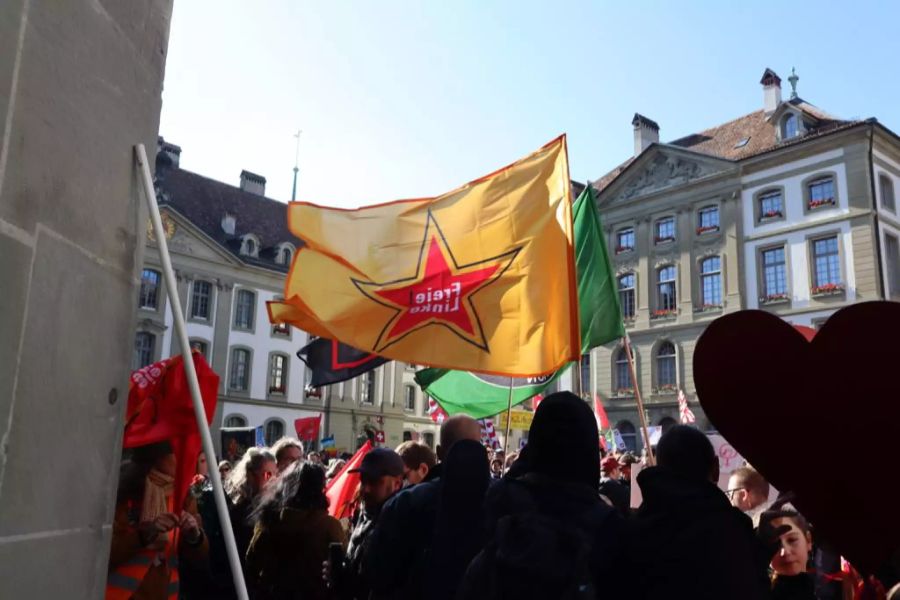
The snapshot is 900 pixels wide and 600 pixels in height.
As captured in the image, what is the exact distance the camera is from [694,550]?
2283 mm

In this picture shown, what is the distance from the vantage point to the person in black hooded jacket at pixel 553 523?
7.43ft

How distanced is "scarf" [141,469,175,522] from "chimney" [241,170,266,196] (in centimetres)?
4852

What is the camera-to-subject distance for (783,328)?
8.27 feet

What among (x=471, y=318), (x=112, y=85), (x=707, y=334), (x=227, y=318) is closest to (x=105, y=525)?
(x=112, y=85)

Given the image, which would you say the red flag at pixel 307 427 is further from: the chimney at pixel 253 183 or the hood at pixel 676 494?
the chimney at pixel 253 183

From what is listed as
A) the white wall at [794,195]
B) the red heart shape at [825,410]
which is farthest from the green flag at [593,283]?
the white wall at [794,195]

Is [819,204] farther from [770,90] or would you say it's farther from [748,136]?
[770,90]

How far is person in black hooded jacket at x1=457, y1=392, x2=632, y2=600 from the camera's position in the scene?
2.26 meters

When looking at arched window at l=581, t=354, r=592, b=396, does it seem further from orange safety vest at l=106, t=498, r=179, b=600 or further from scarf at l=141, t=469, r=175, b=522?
orange safety vest at l=106, t=498, r=179, b=600

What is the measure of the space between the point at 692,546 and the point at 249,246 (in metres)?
44.5

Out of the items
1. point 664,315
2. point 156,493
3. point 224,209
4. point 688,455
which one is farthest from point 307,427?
point 224,209

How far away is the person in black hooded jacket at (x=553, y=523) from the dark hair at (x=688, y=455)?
0.84 feet

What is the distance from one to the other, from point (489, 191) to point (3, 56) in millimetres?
4378

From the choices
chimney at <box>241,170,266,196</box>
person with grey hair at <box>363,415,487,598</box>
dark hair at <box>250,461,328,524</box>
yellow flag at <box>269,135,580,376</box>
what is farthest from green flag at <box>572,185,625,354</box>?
chimney at <box>241,170,266,196</box>
